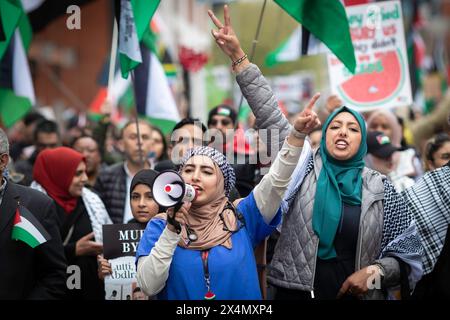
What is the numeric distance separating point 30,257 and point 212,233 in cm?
111

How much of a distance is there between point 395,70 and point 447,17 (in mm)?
63434

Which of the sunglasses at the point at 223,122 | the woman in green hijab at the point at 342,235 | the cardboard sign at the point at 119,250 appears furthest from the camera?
the sunglasses at the point at 223,122

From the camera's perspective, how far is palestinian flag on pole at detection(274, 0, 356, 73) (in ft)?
20.7

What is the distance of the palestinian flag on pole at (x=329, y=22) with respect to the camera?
6.31m

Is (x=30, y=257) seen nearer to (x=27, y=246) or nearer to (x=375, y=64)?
(x=27, y=246)

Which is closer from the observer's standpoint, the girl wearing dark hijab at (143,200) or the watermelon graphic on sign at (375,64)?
the girl wearing dark hijab at (143,200)

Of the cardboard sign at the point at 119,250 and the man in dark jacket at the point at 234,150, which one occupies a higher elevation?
the man in dark jacket at the point at 234,150

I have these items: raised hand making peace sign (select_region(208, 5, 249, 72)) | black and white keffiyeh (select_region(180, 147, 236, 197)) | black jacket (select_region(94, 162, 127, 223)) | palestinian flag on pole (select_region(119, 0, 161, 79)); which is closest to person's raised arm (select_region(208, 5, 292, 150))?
raised hand making peace sign (select_region(208, 5, 249, 72))

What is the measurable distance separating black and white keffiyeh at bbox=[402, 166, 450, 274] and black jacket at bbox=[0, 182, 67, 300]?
7.23 ft

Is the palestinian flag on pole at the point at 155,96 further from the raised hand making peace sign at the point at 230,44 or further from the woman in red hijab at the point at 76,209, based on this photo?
the raised hand making peace sign at the point at 230,44

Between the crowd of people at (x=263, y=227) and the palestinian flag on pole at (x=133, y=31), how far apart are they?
2.53 feet

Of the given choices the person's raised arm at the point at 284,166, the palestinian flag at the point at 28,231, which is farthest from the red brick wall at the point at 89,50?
the person's raised arm at the point at 284,166

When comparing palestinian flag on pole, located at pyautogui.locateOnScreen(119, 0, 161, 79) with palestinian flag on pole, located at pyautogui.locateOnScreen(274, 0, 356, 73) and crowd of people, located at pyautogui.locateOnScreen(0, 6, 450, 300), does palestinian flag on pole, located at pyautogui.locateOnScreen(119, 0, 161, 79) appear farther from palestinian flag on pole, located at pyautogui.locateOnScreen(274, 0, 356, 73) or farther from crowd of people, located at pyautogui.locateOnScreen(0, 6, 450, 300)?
palestinian flag on pole, located at pyautogui.locateOnScreen(274, 0, 356, 73)
